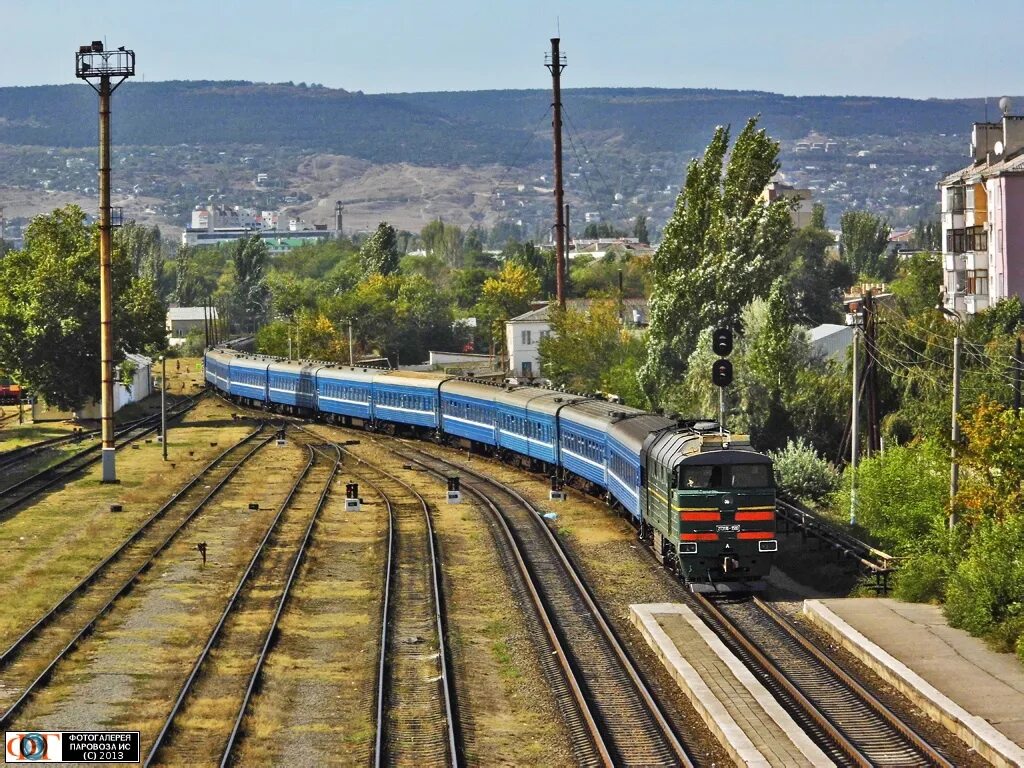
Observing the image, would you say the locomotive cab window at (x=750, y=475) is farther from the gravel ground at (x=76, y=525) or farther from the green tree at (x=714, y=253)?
the green tree at (x=714, y=253)

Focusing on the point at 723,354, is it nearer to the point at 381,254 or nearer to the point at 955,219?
the point at 955,219

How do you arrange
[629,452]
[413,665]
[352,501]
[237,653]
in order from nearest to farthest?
[413,665] < [237,653] < [629,452] < [352,501]

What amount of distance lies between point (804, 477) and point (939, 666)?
22.1 m

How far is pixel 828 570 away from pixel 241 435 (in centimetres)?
4604

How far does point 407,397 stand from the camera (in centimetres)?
6912

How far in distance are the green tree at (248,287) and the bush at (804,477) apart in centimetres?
15481

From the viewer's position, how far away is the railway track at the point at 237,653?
66.3ft

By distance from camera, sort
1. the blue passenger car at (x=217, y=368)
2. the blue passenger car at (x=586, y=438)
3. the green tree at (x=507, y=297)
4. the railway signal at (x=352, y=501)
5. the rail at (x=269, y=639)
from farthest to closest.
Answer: the green tree at (x=507, y=297)
the blue passenger car at (x=217, y=368)
the railway signal at (x=352, y=501)
the blue passenger car at (x=586, y=438)
the rail at (x=269, y=639)

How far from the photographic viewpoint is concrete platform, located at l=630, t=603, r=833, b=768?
1898cm

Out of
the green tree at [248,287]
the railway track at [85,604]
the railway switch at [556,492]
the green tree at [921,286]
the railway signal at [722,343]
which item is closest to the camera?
the railway track at [85,604]

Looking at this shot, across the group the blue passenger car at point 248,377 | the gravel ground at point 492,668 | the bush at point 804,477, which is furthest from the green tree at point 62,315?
the gravel ground at point 492,668

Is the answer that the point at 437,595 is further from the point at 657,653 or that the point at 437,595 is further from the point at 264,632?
the point at 657,653

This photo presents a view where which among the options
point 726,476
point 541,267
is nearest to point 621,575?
point 726,476

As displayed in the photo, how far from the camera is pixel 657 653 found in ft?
82.1
